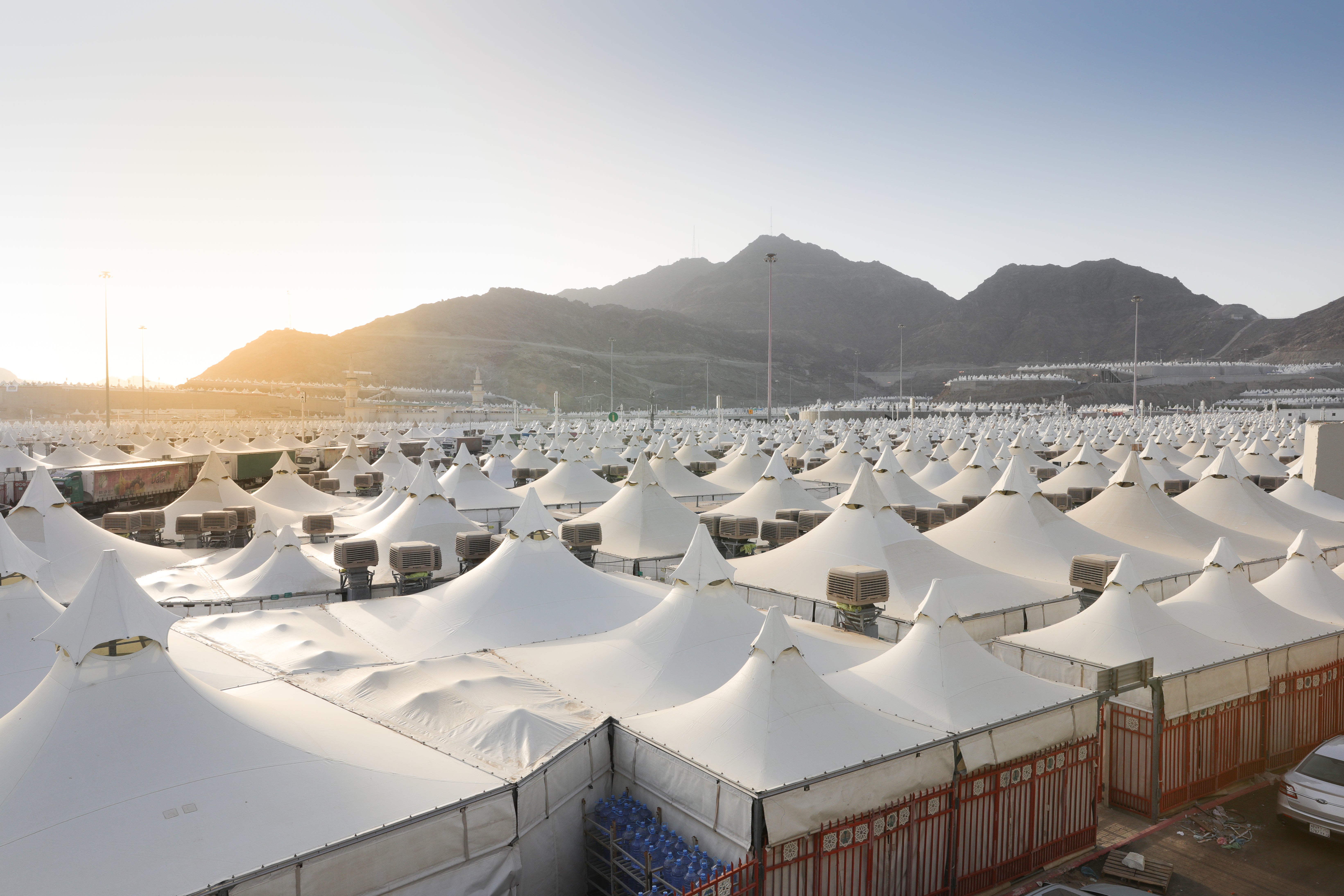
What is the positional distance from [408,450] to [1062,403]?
9801 centimetres

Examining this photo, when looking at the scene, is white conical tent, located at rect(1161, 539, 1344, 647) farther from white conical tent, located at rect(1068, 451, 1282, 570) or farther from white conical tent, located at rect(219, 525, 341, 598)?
white conical tent, located at rect(219, 525, 341, 598)

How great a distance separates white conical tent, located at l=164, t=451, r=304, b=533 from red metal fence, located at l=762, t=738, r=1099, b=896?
89.9 ft

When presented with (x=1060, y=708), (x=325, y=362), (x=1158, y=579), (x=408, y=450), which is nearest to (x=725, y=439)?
(x=408, y=450)

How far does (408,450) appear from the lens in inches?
2542

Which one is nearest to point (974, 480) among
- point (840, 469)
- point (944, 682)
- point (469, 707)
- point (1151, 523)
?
point (840, 469)

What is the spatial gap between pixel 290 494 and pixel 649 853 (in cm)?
3095

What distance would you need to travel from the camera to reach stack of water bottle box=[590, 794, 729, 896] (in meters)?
9.24

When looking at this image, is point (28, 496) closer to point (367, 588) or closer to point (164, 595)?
point (164, 595)

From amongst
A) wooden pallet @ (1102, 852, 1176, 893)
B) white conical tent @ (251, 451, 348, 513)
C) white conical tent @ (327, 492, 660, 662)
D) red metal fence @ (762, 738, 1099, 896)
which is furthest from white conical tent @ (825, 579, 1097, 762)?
white conical tent @ (251, 451, 348, 513)

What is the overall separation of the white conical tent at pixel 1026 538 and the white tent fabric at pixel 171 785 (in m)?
18.5

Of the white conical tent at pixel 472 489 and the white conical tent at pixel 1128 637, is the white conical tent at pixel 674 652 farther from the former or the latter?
the white conical tent at pixel 472 489

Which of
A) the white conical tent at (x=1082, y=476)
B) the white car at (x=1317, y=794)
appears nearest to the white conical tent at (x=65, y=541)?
the white car at (x=1317, y=794)

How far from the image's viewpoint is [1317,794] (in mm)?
12508

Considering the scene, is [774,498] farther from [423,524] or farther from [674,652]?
[674,652]
